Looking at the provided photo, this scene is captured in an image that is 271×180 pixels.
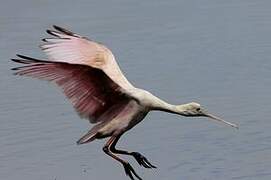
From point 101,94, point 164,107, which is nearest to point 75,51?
point 101,94

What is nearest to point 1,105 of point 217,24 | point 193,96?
point 193,96

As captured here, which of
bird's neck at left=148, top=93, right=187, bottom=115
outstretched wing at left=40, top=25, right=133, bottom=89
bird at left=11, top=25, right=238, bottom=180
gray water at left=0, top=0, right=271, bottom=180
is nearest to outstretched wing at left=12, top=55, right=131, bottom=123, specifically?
bird at left=11, top=25, right=238, bottom=180

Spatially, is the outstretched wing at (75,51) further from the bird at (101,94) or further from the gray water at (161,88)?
the gray water at (161,88)

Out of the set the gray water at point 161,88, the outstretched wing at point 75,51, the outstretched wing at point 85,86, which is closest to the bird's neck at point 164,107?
the outstretched wing at point 85,86

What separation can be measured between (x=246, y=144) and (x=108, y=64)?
2.92m

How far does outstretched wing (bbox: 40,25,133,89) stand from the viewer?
29.2 feet

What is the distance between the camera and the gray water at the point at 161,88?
11.0 m

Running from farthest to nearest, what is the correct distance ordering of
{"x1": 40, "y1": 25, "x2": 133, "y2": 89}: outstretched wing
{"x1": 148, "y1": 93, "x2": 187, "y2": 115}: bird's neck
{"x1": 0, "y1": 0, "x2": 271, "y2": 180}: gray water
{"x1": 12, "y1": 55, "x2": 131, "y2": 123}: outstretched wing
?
{"x1": 0, "y1": 0, "x2": 271, "y2": 180}: gray water
{"x1": 40, "y1": 25, "x2": 133, "y2": 89}: outstretched wing
{"x1": 148, "y1": 93, "x2": 187, "y2": 115}: bird's neck
{"x1": 12, "y1": 55, "x2": 131, "y2": 123}: outstretched wing

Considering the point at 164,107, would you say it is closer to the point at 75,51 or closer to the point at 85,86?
the point at 85,86

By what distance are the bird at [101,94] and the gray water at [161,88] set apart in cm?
189

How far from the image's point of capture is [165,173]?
1072cm

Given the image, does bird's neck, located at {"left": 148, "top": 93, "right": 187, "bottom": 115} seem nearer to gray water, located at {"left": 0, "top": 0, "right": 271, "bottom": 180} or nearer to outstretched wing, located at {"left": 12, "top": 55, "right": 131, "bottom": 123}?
outstretched wing, located at {"left": 12, "top": 55, "right": 131, "bottom": 123}

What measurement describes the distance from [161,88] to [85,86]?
4.66 meters

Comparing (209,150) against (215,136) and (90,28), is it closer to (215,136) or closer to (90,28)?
(215,136)
